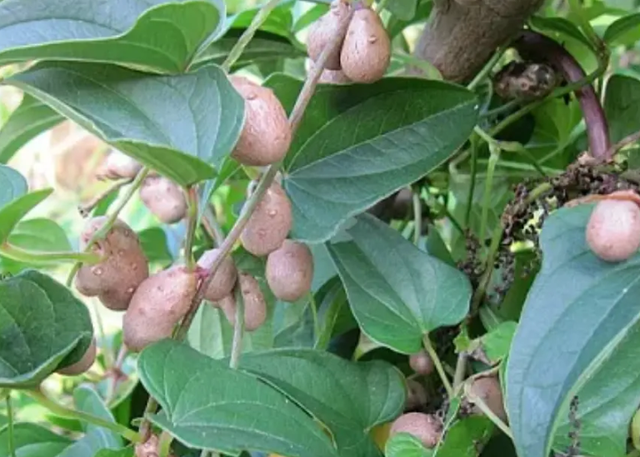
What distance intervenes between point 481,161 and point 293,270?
0.20 meters

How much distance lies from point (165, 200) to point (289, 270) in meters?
0.13

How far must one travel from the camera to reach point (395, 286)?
0.45 meters

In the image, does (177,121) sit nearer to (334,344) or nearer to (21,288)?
(21,288)

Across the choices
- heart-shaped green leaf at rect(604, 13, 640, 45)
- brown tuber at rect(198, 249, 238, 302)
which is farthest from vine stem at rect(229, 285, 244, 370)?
heart-shaped green leaf at rect(604, 13, 640, 45)

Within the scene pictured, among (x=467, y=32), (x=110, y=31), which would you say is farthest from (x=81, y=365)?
(x=467, y=32)

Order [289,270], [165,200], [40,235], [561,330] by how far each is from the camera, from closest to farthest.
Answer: [561,330]
[289,270]
[165,200]
[40,235]

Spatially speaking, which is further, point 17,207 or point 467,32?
point 467,32

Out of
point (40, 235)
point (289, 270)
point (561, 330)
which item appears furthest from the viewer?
point (40, 235)

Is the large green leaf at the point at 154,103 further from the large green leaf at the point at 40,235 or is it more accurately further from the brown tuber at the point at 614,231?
the large green leaf at the point at 40,235

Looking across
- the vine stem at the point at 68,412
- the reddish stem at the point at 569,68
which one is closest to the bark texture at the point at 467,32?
the reddish stem at the point at 569,68

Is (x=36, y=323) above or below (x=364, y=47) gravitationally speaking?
below

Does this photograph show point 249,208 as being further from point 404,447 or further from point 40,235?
point 40,235

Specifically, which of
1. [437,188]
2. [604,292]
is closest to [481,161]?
[437,188]

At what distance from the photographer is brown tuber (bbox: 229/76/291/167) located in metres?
0.34
